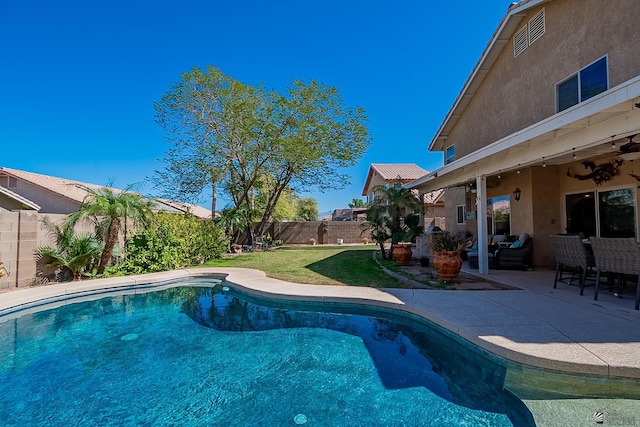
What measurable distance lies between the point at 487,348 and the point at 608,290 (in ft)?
15.3

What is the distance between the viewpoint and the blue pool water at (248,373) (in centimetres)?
323

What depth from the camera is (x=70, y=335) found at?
18.9ft

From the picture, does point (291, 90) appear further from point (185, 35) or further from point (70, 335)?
point (70, 335)

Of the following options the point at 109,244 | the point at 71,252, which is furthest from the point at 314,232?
the point at 71,252

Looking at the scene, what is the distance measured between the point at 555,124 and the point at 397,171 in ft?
83.0

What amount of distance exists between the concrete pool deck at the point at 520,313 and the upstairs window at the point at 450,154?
6716 millimetres

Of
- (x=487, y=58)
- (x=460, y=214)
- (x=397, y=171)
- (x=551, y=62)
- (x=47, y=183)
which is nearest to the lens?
(x=551, y=62)

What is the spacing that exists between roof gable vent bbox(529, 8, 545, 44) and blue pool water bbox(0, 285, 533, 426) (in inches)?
372

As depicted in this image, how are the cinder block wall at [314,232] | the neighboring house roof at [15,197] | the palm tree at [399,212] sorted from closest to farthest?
the palm tree at [399,212]
the neighboring house roof at [15,197]
the cinder block wall at [314,232]

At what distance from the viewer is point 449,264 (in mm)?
7820

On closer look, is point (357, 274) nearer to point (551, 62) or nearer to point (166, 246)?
point (166, 246)

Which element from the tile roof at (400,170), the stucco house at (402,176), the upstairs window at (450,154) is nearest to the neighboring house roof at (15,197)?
the upstairs window at (450,154)

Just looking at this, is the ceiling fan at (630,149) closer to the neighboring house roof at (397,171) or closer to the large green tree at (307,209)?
the neighboring house roof at (397,171)

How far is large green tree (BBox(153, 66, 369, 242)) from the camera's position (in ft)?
58.9
